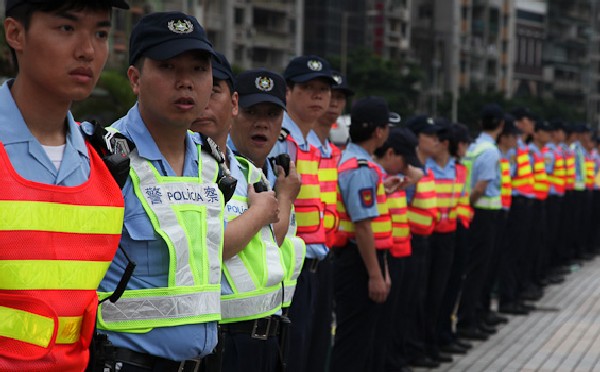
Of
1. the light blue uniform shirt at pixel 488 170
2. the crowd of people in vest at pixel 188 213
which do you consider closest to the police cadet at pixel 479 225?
the light blue uniform shirt at pixel 488 170

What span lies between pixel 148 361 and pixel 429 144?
675cm

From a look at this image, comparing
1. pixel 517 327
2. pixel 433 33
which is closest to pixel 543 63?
pixel 433 33

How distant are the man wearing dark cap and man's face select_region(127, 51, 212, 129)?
52 centimetres

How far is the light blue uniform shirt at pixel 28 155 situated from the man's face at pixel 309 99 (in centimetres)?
384

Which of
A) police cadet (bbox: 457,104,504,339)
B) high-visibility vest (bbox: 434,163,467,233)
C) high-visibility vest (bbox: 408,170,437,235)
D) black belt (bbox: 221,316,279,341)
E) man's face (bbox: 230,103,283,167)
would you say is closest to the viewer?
black belt (bbox: 221,316,279,341)

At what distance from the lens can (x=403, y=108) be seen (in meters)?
61.2

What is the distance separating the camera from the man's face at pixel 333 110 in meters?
7.70

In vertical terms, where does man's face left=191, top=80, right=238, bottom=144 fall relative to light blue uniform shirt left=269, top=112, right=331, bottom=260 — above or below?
above

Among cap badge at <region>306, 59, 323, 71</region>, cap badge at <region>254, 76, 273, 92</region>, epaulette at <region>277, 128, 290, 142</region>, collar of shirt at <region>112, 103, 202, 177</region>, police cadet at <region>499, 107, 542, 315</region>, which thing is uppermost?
cap badge at <region>306, 59, 323, 71</region>

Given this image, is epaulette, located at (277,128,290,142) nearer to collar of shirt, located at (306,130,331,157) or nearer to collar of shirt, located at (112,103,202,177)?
collar of shirt, located at (306,130,331,157)

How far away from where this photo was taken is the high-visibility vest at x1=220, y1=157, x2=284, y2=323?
440 cm

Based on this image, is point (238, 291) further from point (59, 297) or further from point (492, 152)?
point (492, 152)

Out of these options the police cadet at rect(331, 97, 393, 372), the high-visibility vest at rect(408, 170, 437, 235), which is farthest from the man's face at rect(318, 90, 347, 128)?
the high-visibility vest at rect(408, 170, 437, 235)

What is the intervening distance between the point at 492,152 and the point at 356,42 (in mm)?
75016
